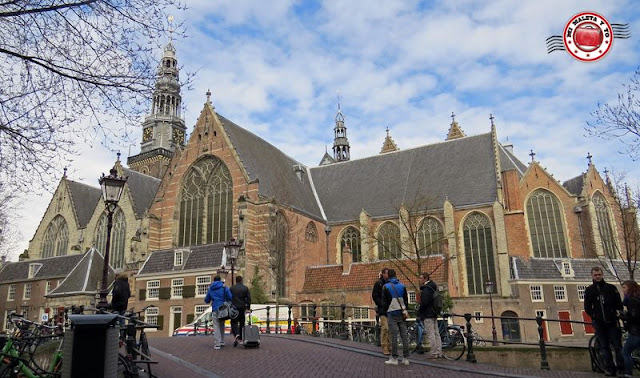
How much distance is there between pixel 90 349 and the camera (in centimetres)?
592

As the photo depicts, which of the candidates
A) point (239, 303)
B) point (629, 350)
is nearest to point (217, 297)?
point (239, 303)

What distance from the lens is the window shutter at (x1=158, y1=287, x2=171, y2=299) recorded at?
95.4 ft

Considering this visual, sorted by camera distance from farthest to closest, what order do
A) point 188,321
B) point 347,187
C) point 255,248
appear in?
point 347,187 < point 255,248 < point 188,321

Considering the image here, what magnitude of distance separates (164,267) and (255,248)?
6.10 m

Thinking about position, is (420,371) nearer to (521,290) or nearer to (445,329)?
(445,329)

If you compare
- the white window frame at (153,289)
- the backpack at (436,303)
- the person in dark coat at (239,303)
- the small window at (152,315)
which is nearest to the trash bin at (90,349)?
the person in dark coat at (239,303)

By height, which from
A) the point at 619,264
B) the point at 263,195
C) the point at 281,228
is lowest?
the point at 619,264

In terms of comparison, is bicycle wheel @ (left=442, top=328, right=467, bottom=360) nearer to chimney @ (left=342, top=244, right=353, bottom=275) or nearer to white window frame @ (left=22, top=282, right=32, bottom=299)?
chimney @ (left=342, top=244, right=353, bottom=275)

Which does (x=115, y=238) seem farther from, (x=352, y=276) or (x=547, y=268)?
(x=547, y=268)

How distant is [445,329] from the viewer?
1293 cm

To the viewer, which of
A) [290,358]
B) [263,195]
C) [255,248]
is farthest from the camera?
[263,195]

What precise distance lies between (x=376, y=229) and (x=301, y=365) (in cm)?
2636

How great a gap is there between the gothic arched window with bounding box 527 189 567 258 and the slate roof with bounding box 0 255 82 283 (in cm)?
3511

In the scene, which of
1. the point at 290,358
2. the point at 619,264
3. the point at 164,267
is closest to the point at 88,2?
the point at 290,358
